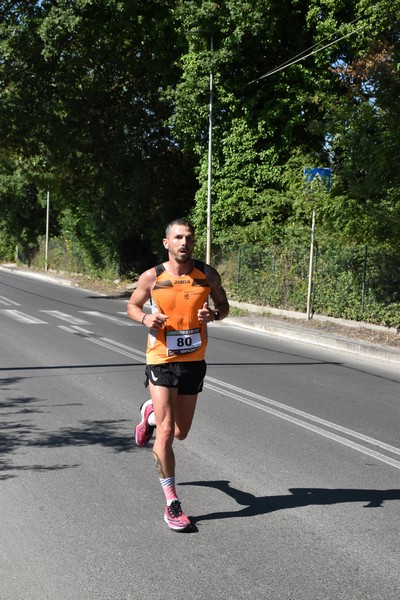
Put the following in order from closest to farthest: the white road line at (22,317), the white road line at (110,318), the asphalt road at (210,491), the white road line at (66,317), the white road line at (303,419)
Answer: the asphalt road at (210,491), the white road line at (303,419), the white road line at (22,317), the white road line at (66,317), the white road line at (110,318)

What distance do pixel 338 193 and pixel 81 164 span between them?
52.9ft

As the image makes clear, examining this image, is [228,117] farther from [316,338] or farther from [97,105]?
[316,338]

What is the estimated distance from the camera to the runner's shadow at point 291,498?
4938 mm

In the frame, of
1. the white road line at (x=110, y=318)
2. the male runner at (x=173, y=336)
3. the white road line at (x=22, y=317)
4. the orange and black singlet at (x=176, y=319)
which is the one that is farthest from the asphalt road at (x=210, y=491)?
the white road line at (x=110, y=318)

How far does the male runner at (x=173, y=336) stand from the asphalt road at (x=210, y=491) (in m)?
0.52

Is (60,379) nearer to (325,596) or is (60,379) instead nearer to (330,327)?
(325,596)

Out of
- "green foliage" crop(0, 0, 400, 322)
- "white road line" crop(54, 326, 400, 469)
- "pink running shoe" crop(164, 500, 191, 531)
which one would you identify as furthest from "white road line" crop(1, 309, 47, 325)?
"pink running shoe" crop(164, 500, 191, 531)

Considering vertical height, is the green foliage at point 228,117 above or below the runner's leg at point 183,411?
above

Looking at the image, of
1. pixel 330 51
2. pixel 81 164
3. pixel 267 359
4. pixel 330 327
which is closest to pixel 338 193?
pixel 330 327

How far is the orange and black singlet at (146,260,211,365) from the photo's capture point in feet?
15.5

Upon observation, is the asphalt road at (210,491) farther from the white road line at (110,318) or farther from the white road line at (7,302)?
the white road line at (7,302)

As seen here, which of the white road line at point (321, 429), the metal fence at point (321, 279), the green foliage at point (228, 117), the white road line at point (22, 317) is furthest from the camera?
the white road line at point (22, 317)

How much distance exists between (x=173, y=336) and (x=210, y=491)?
1301mm

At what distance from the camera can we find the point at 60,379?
32.4 ft
